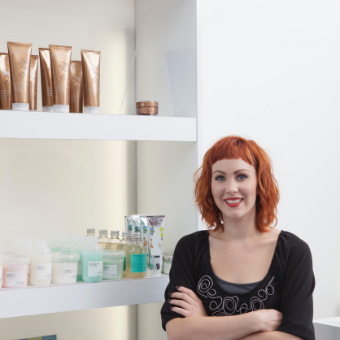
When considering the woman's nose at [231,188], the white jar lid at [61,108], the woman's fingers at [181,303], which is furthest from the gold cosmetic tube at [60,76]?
the woman's fingers at [181,303]

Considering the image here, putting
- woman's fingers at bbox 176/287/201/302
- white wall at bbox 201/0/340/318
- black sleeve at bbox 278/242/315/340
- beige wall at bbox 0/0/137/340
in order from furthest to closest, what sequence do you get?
white wall at bbox 201/0/340/318, beige wall at bbox 0/0/137/340, woman's fingers at bbox 176/287/201/302, black sleeve at bbox 278/242/315/340

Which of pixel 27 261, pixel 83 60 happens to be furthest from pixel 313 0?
pixel 27 261

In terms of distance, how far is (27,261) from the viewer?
1213 mm

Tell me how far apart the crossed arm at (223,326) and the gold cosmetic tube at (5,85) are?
696 millimetres

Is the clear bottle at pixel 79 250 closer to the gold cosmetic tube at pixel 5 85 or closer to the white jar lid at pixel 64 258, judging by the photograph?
the white jar lid at pixel 64 258

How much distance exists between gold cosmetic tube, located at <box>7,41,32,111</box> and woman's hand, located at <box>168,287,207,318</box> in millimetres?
632

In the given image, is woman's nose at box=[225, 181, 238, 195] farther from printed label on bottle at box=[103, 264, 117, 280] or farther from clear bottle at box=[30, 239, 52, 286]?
clear bottle at box=[30, 239, 52, 286]

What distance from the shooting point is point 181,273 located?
4.07 feet

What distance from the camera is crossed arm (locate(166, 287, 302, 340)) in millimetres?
1109

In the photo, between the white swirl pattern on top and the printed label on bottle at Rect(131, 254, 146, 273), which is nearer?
the white swirl pattern on top

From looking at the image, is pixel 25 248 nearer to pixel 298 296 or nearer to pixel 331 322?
pixel 298 296

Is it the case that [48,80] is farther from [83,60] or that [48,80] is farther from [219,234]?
[219,234]

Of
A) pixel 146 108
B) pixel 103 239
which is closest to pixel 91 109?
pixel 146 108

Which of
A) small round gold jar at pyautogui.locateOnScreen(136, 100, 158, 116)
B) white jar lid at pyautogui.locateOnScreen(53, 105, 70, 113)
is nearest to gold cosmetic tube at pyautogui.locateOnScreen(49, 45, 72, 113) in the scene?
white jar lid at pyautogui.locateOnScreen(53, 105, 70, 113)
